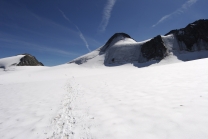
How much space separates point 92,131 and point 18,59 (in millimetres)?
90841

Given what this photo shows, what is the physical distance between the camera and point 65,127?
13.7ft

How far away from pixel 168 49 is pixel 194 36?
51.8 ft

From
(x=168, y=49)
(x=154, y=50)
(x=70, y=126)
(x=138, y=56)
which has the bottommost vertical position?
(x=70, y=126)

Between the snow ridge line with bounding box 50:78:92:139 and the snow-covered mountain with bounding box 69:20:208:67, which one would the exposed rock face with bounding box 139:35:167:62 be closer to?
the snow-covered mountain with bounding box 69:20:208:67

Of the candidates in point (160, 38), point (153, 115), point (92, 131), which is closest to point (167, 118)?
point (153, 115)

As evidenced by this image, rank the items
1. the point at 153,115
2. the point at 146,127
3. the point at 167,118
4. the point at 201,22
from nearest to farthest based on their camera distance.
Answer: the point at 146,127
the point at 167,118
the point at 153,115
the point at 201,22

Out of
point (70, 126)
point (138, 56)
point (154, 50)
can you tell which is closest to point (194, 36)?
point (154, 50)

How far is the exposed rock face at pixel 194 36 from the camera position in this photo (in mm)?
49528

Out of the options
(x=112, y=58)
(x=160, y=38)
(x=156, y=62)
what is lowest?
(x=156, y=62)

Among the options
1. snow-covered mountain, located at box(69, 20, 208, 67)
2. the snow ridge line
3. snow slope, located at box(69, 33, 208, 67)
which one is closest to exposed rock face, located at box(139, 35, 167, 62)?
snow-covered mountain, located at box(69, 20, 208, 67)

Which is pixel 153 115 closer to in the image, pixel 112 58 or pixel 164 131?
pixel 164 131

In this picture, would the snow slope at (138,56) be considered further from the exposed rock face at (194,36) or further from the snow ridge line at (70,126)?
the snow ridge line at (70,126)

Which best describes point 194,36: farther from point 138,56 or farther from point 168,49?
point 138,56

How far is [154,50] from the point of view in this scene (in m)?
47.2
